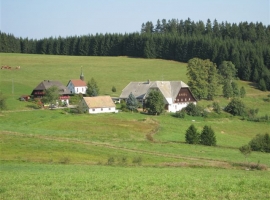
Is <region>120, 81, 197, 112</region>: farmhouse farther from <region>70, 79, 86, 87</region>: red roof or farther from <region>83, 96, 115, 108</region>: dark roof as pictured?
<region>83, 96, 115, 108</region>: dark roof

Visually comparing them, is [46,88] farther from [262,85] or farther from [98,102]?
[262,85]

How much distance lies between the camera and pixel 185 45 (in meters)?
130

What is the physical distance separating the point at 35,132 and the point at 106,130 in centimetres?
853

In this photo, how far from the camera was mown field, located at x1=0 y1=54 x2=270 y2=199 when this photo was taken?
631 inches

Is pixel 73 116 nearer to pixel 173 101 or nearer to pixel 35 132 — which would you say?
pixel 35 132

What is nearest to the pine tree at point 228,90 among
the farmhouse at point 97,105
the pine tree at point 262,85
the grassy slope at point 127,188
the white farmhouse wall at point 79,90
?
the pine tree at point 262,85

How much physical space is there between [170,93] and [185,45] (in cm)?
5422

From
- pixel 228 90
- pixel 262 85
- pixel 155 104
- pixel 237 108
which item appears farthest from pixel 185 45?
pixel 155 104

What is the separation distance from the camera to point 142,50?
460ft

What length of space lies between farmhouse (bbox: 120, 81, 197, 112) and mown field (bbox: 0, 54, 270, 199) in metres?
6.18

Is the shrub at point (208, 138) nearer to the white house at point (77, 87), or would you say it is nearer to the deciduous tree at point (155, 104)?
the deciduous tree at point (155, 104)

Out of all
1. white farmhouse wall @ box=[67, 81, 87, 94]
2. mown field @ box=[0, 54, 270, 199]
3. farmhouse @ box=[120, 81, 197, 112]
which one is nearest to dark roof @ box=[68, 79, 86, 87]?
white farmhouse wall @ box=[67, 81, 87, 94]

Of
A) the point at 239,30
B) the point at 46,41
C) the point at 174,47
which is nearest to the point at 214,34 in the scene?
the point at 239,30

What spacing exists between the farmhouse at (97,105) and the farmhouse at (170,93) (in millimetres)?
9571
